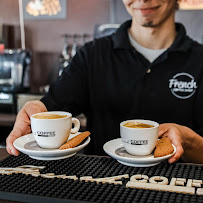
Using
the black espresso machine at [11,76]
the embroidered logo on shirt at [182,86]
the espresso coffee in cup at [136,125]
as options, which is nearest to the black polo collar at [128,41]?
the embroidered logo on shirt at [182,86]

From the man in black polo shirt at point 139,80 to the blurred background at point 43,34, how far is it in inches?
49.3

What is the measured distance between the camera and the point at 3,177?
0.91 m

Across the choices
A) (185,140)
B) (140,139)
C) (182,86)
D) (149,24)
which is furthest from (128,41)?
(140,139)

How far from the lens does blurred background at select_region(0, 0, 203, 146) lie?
3.23m

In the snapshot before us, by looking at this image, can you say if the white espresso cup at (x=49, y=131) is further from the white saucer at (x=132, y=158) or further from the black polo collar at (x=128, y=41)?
the black polo collar at (x=128, y=41)

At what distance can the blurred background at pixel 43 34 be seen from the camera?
3232 mm

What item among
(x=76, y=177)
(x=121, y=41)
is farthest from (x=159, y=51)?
(x=76, y=177)

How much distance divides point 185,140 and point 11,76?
244cm

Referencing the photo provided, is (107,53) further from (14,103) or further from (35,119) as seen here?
(14,103)

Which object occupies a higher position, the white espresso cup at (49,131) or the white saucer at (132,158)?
the white espresso cup at (49,131)

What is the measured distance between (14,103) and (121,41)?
6.07 feet

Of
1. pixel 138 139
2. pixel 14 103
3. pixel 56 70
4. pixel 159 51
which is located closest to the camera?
pixel 138 139

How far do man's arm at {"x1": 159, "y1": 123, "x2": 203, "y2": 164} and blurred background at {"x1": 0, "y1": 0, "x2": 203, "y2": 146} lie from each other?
5.64 ft

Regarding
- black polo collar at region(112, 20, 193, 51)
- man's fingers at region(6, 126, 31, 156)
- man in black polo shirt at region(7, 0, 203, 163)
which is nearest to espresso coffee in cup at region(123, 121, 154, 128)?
man's fingers at region(6, 126, 31, 156)
